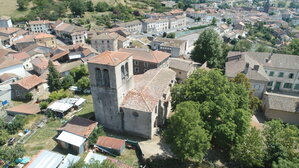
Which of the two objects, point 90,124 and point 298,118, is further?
point 298,118

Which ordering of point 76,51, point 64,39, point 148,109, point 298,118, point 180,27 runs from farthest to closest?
1. point 180,27
2. point 64,39
3. point 76,51
4. point 298,118
5. point 148,109

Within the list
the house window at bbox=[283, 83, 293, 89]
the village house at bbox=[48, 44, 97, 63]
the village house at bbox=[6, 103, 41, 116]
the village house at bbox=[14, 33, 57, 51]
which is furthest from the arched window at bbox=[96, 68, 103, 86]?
the village house at bbox=[14, 33, 57, 51]

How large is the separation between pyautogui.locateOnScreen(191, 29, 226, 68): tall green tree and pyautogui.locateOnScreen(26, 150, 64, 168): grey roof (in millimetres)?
48460

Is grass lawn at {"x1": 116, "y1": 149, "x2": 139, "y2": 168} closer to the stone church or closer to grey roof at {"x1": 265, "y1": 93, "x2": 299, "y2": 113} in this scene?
the stone church

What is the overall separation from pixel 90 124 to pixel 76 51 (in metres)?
49.0

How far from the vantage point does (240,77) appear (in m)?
39.7

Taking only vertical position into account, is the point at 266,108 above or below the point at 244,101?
below

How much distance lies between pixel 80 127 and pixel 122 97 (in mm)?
8207

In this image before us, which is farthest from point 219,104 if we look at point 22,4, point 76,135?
point 22,4

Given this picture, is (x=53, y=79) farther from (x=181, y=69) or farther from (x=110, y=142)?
(x=181, y=69)

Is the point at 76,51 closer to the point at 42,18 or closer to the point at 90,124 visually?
the point at 90,124

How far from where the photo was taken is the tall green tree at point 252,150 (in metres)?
24.5

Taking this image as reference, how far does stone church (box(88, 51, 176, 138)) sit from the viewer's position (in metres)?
30.5

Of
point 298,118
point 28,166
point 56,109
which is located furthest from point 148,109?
point 298,118
